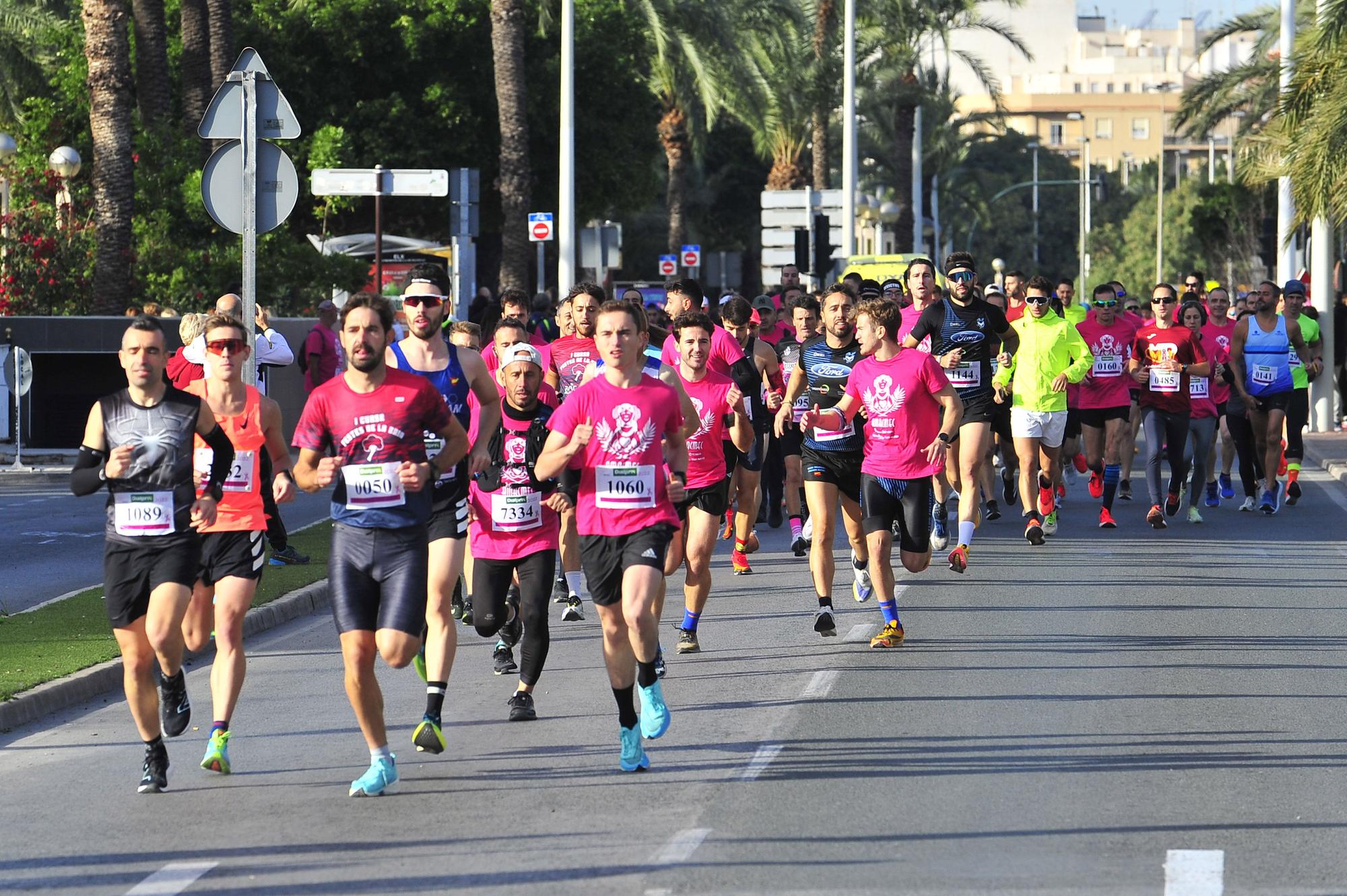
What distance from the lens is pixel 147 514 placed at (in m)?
7.85

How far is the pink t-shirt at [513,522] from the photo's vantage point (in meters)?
9.09

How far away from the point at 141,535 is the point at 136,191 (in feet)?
71.6

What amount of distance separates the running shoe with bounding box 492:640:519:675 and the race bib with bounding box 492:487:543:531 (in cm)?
161

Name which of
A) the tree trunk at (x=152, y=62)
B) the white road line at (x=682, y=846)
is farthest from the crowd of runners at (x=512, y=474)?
the tree trunk at (x=152, y=62)

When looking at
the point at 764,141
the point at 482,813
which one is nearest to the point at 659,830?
the point at 482,813

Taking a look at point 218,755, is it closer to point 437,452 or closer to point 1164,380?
point 437,452

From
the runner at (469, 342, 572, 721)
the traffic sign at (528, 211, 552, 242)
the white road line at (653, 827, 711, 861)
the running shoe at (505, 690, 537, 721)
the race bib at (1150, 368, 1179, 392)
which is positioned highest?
the traffic sign at (528, 211, 552, 242)

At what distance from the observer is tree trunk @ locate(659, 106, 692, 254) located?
155ft

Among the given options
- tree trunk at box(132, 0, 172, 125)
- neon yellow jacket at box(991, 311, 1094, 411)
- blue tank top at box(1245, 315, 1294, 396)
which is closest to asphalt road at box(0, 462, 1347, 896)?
neon yellow jacket at box(991, 311, 1094, 411)

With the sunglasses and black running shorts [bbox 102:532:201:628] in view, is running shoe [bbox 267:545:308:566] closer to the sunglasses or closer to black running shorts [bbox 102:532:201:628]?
the sunglasses

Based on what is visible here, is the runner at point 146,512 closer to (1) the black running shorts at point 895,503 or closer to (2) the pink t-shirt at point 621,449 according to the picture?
(2) the pink t-shirt at point 621,449

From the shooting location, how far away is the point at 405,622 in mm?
7539

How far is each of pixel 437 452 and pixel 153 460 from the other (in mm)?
1412

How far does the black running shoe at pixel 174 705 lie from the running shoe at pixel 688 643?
10.6 ft
